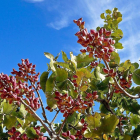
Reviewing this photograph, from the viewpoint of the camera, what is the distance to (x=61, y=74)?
4.64ft

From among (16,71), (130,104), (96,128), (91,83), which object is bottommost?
(96,128)

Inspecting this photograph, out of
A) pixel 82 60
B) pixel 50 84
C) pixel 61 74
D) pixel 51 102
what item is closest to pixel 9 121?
pixel 51 102

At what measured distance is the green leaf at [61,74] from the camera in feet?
4.58

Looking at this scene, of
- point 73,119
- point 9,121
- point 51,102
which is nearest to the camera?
point 51,102

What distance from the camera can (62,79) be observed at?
1.44 meters

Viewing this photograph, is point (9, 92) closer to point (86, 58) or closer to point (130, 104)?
point (86, 58)

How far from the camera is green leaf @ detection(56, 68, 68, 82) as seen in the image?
4.58ft

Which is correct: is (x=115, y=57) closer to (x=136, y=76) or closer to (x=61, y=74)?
(x=136, y=76)

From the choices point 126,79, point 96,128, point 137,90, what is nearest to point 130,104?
point 137,90

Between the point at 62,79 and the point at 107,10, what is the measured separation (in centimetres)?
177

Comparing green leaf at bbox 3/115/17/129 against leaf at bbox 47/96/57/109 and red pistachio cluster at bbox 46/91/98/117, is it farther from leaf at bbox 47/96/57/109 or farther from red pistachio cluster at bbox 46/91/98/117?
red pistachio cluster at bbox 46/91/98/117

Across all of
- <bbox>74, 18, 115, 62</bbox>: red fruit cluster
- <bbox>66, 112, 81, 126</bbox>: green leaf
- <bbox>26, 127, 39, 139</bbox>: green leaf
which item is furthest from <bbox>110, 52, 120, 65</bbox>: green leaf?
<bbox>26, 127, 39, 139</bbox>: green leaf

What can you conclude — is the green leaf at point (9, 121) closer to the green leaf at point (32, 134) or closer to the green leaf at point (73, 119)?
the green leaf at point (32, 134)

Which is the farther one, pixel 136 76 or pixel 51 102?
pixel 136 76
